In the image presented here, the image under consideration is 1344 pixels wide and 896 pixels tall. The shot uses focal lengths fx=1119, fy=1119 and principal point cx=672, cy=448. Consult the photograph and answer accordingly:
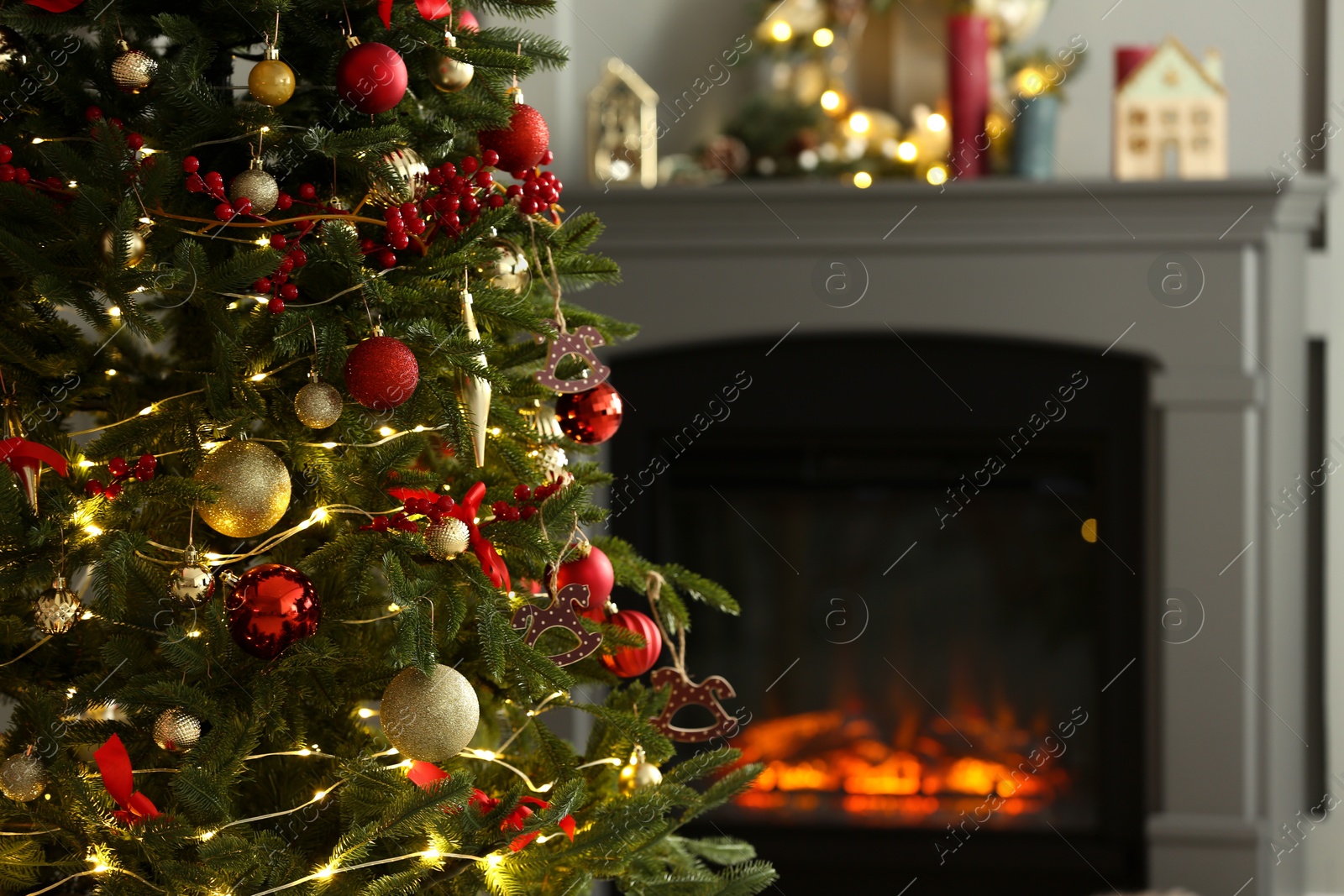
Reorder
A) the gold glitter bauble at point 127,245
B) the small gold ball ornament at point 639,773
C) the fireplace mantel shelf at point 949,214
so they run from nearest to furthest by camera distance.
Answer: the gold glitter bauble at point 127,245 → the small gold ball ornament at point 639,773 → the fireplace mantel shelf at point 949,214

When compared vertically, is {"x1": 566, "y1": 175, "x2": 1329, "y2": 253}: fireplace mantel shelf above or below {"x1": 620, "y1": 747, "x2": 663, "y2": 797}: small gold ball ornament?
above

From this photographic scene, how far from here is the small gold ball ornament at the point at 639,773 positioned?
1.10 metres

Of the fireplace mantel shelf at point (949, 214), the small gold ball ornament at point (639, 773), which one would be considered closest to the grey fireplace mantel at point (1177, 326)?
the fireplace mantel shelf at point (949, 214)

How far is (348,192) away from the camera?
1.00 m

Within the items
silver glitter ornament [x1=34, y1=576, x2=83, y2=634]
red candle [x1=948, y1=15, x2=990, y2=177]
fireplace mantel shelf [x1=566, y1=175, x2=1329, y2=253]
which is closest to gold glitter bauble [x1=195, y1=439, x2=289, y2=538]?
silver glitter ornament [x1=34, y1=576, x2=83, y2=634]

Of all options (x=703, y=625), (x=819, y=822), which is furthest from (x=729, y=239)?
(x=819, y=822)

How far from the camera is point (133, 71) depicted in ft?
3.03

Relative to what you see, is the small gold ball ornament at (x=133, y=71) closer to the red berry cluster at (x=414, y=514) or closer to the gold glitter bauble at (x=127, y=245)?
the gold glitter bauble at (x=127, y=245)

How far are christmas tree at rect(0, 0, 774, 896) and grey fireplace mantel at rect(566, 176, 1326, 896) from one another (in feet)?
4.02

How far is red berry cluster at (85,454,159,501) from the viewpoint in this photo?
899 mm

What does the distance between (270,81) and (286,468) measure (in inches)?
12.4

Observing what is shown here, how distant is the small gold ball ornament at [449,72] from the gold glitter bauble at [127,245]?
0.95ft

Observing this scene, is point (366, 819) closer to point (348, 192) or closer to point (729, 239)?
point (348, 192)

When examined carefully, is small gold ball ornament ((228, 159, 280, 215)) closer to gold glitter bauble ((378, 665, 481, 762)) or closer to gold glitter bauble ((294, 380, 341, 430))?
gold glitter bauble ((294, 380, 341, 430))
